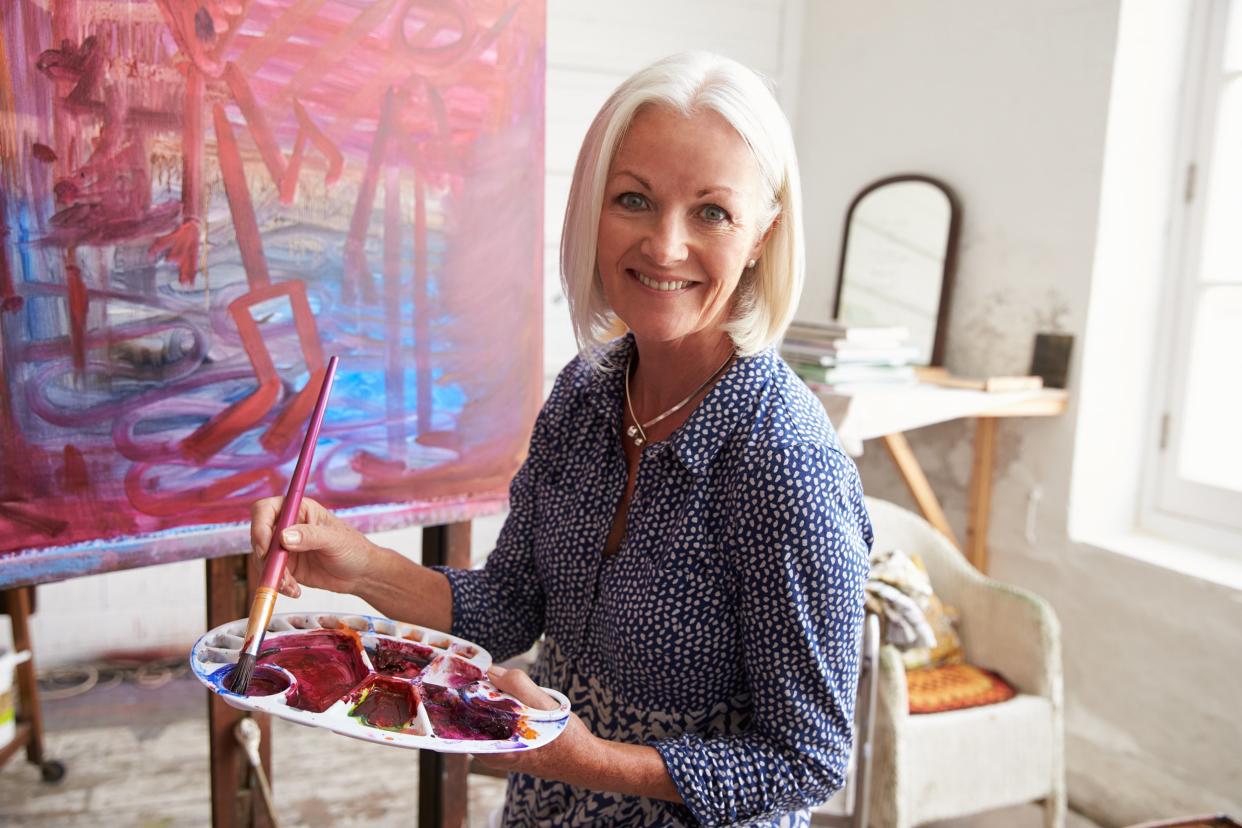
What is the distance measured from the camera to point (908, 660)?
2242 mm

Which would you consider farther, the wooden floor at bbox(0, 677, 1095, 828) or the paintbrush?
the wooden floor at bbox(0, 677, 1095, 828)

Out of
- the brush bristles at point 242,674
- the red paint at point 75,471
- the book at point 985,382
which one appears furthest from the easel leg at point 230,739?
the book at point 985,382

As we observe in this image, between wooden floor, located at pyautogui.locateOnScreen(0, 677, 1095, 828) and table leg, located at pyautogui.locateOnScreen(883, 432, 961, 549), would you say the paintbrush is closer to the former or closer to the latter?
wooden floor, located at pyautogui.locateOnScreen(0, 677, 1095, 828)

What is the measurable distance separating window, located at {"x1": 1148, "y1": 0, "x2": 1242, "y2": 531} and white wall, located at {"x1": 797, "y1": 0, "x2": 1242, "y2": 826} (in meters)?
0.06

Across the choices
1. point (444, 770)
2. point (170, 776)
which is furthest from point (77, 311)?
point (170, 776)

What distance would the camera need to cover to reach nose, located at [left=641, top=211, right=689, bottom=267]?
98cm

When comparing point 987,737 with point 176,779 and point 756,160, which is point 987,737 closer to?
point 756,160

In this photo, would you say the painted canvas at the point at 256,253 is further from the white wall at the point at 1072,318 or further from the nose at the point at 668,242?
the white wall at the point at 1072,318

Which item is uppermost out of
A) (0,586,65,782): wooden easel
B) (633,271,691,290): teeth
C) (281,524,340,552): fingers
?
(633,271,691,290): teeth

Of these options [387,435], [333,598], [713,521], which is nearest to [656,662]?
[713,521]

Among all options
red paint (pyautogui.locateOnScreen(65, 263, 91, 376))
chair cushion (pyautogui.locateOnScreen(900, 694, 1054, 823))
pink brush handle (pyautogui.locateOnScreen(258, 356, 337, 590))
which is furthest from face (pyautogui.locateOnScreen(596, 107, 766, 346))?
chair cushion (pyautogui.locateOnScreen(900, 694, 1054, 823))

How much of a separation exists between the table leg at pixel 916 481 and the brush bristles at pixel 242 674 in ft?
6.36

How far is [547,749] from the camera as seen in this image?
0.90 m

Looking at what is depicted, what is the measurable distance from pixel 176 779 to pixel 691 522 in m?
2.13
